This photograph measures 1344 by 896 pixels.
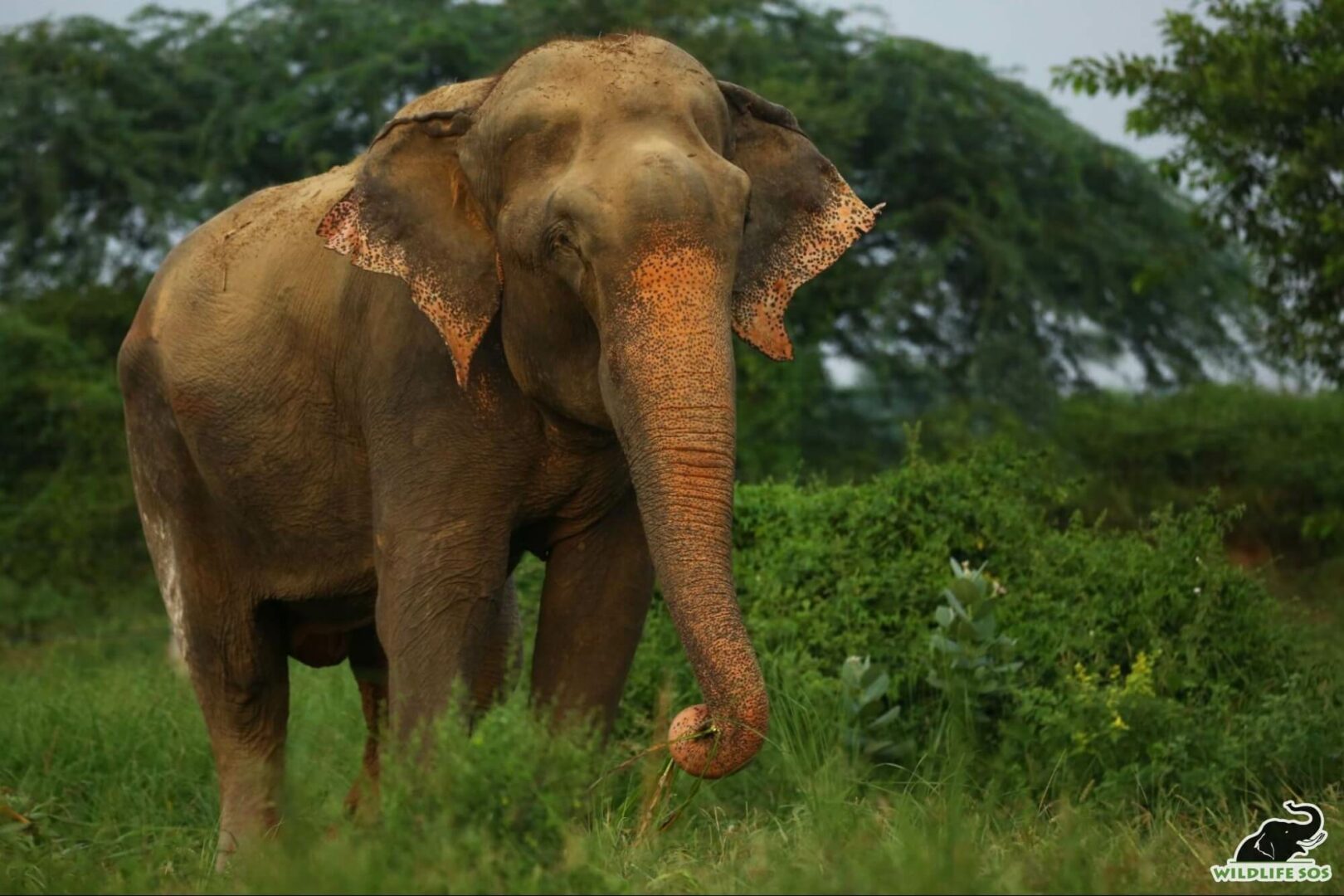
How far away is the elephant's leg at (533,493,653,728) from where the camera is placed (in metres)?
5.91

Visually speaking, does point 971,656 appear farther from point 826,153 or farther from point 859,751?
point 826,153

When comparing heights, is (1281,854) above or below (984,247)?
above

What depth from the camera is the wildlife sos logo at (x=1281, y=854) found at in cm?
439

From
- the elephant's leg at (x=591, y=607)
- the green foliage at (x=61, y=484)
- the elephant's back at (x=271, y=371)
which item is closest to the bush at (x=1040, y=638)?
the elephant's leg at (x=591, y=607)

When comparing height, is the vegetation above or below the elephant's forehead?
below

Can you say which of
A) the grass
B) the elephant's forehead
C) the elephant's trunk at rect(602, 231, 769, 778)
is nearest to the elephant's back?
the grass

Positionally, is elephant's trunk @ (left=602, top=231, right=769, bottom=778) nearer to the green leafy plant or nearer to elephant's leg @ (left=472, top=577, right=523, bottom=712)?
elephant's leg @ (left=472, top=577, right=523, bottom=712)

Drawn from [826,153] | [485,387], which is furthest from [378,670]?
[826,153]

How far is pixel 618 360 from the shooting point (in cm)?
488

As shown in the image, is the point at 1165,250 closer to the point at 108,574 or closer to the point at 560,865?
the point at 108,574

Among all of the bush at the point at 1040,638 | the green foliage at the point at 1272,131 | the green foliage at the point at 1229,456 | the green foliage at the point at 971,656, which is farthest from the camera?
the green foliage at the point at 1229,456

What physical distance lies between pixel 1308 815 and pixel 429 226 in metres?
2.74

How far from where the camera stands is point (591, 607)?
593cm

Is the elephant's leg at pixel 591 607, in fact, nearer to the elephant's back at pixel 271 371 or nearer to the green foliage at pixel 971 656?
the elephant's back at pixel 271 371
